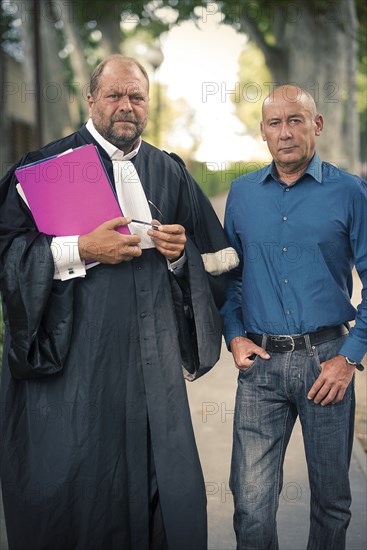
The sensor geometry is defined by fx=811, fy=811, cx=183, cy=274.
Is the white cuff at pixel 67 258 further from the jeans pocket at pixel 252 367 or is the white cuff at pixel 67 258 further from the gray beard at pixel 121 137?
the jeans pocket at pixel 252 367

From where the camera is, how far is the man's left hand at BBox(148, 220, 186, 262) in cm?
325

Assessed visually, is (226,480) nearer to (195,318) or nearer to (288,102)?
(195,318)

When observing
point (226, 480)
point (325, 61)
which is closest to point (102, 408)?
point (226, 480)

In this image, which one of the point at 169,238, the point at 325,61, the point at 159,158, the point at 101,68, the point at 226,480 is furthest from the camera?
the point at 325,61

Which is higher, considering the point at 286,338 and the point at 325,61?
the point at 325,61

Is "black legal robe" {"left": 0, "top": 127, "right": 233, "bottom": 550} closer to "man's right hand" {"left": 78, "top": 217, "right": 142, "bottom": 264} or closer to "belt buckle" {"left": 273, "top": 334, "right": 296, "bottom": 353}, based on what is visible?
"man's right hand" {"left": 78, "top": 217, "right": 142, "bottom": 264}

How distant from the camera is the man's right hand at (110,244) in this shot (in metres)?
3.18

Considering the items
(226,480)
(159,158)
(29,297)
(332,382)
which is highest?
(159,158)

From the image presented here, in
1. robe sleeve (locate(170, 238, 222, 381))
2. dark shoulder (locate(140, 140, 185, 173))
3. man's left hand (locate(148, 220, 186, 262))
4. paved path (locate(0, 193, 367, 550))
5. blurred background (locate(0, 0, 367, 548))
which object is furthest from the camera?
blurred background (locate(0, 0, 367, 548))

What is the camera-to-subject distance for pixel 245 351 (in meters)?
3.30

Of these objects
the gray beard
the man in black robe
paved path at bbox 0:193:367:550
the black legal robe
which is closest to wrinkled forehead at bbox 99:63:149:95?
the man in black robe

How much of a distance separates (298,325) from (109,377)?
830 millimetres

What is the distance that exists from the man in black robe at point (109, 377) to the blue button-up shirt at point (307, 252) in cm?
24

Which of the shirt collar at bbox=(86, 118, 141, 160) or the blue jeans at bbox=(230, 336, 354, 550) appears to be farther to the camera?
the shirt collar at bbox=(86, 118, 141, 160)
